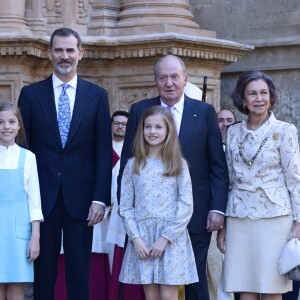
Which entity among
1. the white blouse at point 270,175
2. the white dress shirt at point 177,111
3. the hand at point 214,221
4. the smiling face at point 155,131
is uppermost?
the white dress shirt at point 177,111

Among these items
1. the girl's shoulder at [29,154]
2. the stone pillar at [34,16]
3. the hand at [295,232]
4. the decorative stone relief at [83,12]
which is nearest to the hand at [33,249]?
the girl's shoulder at [29,154]

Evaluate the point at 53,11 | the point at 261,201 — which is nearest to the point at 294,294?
the point at 261,201

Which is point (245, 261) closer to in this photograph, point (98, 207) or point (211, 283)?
point (98, 207)

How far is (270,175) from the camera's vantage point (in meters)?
7.08

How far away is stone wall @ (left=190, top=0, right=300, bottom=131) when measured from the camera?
36.4 ft

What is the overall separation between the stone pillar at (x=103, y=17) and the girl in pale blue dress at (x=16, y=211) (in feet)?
8.29

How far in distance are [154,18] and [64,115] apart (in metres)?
2.46

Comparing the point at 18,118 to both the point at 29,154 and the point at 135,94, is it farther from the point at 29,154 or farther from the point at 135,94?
the point at 135,94

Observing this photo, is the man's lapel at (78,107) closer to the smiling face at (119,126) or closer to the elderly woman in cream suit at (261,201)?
the elderly woman in cream suit at (261,201)

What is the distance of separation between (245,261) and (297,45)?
4276mm

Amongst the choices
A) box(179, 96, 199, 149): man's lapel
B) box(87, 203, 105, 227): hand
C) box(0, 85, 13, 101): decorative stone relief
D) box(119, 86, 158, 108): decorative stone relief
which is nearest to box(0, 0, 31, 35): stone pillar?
box(0, 85, 13, 101): decorative stone relief

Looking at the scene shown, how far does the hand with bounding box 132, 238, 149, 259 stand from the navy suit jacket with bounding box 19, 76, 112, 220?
16.9 inches

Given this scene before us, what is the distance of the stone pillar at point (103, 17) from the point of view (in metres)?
9.65

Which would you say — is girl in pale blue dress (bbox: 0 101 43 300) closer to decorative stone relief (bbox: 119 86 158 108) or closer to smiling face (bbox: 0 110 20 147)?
smiling face (bbox: 0 110 20 147)
